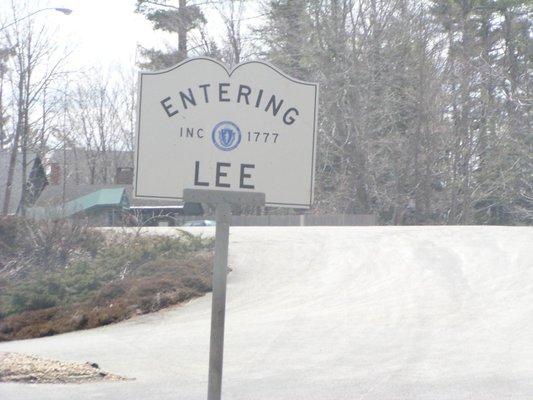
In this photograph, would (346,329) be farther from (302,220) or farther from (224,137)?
(302,220)

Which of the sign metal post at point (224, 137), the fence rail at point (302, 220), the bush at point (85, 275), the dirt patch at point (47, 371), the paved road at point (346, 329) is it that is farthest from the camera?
the fence rail at point (302, 220)

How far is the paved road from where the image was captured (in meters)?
10.1

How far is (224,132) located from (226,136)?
3 centimetres

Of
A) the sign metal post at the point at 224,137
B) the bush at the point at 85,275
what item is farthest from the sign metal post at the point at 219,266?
the bush at the point at 85,275

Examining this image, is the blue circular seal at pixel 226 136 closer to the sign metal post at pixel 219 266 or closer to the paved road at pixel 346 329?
the sign metal post at pixel 219 266

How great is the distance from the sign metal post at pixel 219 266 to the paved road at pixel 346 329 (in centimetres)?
458

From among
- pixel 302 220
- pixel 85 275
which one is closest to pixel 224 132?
pixel 85 275

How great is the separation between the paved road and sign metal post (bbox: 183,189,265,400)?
4582mm

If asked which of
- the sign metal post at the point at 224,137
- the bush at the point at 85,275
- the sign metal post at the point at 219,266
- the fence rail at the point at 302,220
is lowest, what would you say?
the bush at the point at 85,275

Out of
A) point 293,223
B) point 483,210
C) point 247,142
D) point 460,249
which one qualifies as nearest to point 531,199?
point 483,210

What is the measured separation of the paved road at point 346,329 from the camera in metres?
10.1

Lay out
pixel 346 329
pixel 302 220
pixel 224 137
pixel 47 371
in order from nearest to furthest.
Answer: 1. pixel 224 137
2. pixel 47 371
3. pixel 346 329
4. pixel 302 220

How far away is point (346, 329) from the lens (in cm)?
1551

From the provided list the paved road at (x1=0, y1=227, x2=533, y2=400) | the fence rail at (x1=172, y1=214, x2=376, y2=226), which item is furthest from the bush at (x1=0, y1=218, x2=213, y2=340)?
the fence rail at (x1=172, y1=214, x2=376, y2=226)
